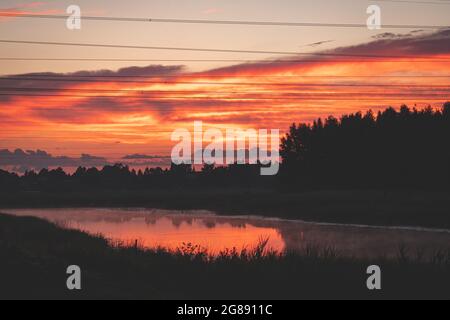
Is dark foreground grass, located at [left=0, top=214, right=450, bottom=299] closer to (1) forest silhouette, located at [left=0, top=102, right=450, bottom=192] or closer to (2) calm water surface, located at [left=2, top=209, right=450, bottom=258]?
(2) calm water surface, located at [left=2, top=209, right=450, bottom=258]

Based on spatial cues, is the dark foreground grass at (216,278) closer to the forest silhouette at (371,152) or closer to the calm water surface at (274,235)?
the calm water surface at (274,235)

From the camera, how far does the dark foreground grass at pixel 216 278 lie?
1964 centimetres

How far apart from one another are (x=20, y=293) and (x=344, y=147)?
109 metres

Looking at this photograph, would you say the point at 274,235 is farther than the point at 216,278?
Yes

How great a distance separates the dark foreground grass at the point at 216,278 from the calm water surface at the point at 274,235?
10991 mm

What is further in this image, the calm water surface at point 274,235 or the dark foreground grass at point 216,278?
the calm water surface at point 274,235

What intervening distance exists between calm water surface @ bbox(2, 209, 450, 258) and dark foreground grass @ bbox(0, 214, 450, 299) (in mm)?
10991

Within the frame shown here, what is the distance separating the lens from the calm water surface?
40.8 metres

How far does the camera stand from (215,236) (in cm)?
5075

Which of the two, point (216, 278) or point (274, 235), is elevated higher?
point (216, 278)

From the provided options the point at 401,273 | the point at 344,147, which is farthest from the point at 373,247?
the point at 344,147

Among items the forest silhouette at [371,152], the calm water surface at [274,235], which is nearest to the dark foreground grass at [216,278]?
Answer: the calm water surface at [274,235]

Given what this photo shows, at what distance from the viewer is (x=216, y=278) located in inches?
843

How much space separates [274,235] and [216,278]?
3075 centimetres
